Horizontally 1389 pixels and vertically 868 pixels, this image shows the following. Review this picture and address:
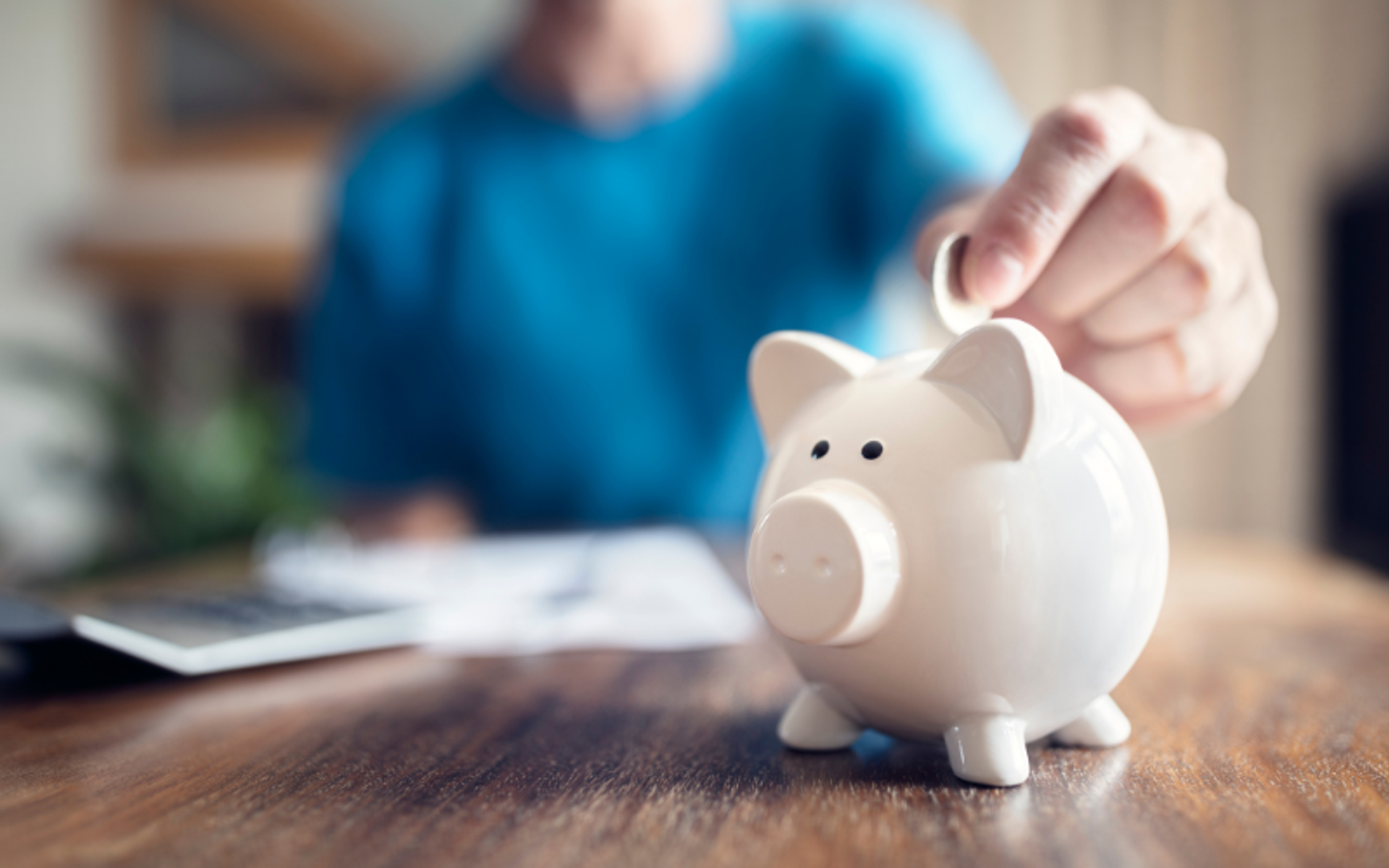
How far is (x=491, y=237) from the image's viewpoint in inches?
51.3

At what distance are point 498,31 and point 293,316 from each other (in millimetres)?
1295

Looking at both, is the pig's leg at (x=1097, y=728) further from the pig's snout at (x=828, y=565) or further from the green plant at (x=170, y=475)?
the green plant at (x=170, y=475)

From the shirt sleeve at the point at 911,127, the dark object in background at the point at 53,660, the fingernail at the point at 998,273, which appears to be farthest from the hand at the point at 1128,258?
the shirt sleeve at the point at 911,127

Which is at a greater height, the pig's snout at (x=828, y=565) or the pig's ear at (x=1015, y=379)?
the pig's ear at (x=1015, y=379)

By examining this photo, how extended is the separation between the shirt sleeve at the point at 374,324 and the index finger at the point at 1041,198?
110cm

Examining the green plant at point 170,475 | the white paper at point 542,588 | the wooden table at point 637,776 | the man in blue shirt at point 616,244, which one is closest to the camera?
the wooden table at point 637,776

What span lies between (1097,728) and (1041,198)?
0.22 metres

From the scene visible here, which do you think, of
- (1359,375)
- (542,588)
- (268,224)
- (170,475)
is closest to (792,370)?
(542,588)

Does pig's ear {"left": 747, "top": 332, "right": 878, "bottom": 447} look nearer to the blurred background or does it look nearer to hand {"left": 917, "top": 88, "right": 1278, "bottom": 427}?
hand {"left": 917, "top": 88, "right": 1278, "bottom": 427}

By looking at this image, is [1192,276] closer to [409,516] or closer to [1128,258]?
[1128,258]

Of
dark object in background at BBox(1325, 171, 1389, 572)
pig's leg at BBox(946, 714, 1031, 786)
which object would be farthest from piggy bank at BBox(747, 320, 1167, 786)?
dark object in background at BBox(1325, 171, 1389, 572)

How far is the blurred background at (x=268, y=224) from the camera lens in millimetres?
2072

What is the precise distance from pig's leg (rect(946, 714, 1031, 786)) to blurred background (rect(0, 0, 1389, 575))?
1.63 m

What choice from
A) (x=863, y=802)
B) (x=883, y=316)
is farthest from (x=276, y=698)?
(x=883, y=316)
